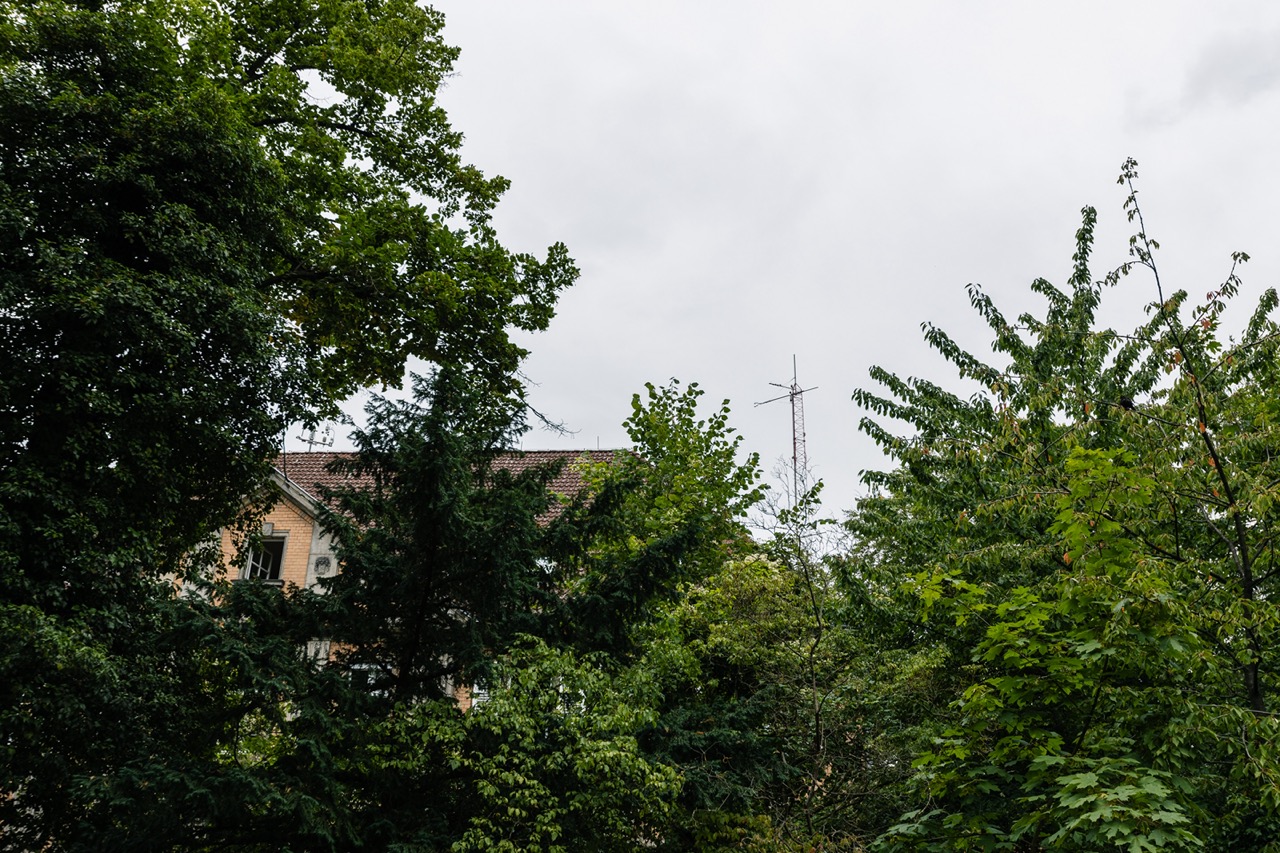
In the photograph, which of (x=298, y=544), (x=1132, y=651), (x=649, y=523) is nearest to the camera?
(x=1132, y=651)

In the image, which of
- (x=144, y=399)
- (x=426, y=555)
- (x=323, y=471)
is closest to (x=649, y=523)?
(x=426, y=555)

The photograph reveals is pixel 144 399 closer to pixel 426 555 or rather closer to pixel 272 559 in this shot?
pixel 426 555

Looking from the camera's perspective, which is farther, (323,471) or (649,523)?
(323,471)

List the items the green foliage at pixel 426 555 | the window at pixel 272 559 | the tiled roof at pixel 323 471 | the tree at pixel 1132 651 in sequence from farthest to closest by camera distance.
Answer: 1. the tiled roof at pixel 323 471
2. the window at pixel 272 559
3. the green foliage at pixel 426 555
4. the tree at pixel 1132 651

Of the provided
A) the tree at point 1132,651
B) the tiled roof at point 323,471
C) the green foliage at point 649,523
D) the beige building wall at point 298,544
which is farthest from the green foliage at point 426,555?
the tiled roof at point 323,471

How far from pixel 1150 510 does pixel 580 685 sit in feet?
21.3

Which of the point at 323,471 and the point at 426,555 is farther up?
the point at 323,471

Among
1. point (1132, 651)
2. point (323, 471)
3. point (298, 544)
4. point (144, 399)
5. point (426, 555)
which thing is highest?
point (323, 471)

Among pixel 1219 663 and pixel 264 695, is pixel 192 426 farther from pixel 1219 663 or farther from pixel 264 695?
pixel 1219 663

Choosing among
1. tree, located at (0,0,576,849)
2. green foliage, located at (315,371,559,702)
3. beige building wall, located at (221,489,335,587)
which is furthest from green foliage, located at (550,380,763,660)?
beige building wall, located at (221,489,335,587)

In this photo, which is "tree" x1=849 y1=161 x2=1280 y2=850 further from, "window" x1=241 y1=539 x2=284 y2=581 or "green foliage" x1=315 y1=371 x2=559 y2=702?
"window" x1=241 y1=539 x2=284 y2=581

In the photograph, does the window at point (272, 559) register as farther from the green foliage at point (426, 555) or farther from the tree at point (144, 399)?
the green foliage at point (426, 555)

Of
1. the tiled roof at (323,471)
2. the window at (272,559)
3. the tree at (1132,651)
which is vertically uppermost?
the tiled roof at (323,471)

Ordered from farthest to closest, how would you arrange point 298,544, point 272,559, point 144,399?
1. point 272,559
2. point 298,544
3. point 144,399
